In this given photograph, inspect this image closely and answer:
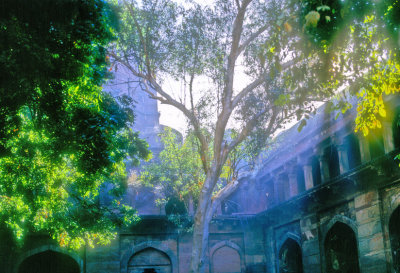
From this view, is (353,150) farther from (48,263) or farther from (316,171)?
(48,263)

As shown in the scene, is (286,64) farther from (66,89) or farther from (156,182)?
(156,182)

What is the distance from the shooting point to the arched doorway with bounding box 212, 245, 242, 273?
19.2 meters

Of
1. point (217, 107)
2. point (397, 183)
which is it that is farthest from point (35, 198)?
point (397, 183)

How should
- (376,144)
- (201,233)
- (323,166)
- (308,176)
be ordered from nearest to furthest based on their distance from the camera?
(201,233), (376,144), (323,166), (308,176)

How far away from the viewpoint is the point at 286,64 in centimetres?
1162

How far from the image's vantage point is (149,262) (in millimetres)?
18547

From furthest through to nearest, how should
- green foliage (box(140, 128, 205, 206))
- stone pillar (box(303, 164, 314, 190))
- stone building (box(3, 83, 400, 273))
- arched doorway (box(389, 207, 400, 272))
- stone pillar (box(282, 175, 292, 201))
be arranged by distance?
stone pillar (box(282, 175, 292, 201)) < green foliage (box(140, 128, 205, 206)) < stone pillar (box(303, 164, 314, 190)) < stone building (box(3, 83, 400, 273)) < arched doorway (box(389, 207, 400, 272))

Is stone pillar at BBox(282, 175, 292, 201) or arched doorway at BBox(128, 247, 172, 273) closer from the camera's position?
arched doorway at BBox(128, 247, 172, 273)

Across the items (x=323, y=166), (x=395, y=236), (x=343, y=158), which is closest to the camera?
(x=395, y=236)

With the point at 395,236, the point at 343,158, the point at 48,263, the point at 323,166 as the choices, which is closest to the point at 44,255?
the point at 48,263

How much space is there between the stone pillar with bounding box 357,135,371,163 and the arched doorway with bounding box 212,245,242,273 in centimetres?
823

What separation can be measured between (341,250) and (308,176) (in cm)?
283

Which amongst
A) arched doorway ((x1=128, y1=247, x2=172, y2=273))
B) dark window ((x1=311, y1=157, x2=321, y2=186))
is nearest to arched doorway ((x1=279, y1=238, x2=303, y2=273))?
dark window ((x1=311, y1=157, x2=321, y2=186))

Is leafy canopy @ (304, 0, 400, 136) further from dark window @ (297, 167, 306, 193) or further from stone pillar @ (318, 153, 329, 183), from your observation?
dark window @ (297, 167, 306, 193)
